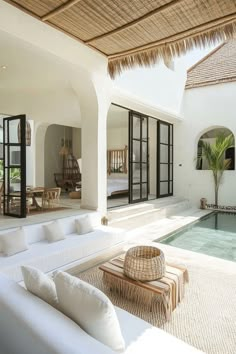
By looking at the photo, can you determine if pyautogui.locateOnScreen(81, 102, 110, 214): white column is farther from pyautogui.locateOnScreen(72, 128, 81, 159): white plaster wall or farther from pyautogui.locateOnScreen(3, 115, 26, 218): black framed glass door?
pyautogui.locateOnScreen(72, 128, 81, 159): white plaster wall

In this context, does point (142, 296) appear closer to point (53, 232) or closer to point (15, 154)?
point (53, 232)

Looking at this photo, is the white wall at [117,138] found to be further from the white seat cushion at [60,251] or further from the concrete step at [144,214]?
the white seat cushion at [60,251]

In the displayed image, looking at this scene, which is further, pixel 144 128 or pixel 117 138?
pixel 117 138

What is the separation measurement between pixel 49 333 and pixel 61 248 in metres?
2.27

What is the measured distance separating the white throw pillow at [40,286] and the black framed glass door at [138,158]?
18.0 ft

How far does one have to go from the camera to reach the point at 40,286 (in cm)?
186

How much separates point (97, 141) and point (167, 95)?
160 inches

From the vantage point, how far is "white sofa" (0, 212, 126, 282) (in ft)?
10.3

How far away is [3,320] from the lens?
171 centimetres

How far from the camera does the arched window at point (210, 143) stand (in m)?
9.57

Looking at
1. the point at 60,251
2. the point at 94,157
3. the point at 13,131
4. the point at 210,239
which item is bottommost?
the point at 210,239

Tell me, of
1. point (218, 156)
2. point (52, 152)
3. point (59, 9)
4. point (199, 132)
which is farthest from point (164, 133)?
point (59, 9)

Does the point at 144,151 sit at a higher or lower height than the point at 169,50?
lower

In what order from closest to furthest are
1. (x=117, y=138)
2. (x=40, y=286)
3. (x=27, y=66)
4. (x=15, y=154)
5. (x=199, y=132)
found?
(x=40, y=286)
(x=27, y=66)
(x=15, y=154)
(x=199, y=132)
(x=117, y=138)
